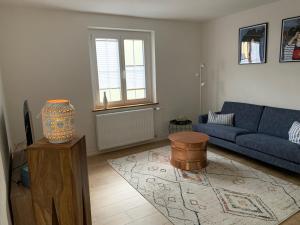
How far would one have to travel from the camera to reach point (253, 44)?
3.68 m

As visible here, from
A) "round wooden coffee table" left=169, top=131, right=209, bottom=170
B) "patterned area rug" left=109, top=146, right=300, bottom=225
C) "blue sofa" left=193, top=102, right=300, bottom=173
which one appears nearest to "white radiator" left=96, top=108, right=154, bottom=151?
"patterned area rug" left=109, top=146, right=300, bottom=225

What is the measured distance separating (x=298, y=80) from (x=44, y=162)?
3.40m

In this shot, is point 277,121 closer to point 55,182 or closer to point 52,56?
point 55,182

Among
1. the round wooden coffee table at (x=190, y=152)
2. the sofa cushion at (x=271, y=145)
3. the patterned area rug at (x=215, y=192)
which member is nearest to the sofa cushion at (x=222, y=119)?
the sofa cushion at (x=271, y=145)

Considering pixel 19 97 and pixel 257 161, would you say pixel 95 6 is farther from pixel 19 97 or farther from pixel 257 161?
pixel 257 161

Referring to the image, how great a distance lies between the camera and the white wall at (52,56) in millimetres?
3051

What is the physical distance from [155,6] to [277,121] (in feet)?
8.13

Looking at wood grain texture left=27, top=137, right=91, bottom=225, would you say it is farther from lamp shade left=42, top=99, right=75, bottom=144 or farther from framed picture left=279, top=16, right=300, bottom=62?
framed picture left=279, top=16, right=300, bottom=62

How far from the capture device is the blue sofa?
2.75m

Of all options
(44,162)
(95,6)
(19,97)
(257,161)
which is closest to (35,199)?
(44,162)

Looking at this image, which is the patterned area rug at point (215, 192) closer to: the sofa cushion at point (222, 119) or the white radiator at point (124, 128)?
the white radiator at point (124, 128)

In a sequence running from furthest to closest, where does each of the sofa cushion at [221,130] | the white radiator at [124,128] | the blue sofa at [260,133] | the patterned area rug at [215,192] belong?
the white radiator at [124,128], the sofa cushion at [221,130], the blue sofa at [260,133], the patterned area rug at [215,192]

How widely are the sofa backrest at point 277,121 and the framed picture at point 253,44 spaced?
0.85 m

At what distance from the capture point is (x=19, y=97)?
3156 mm
